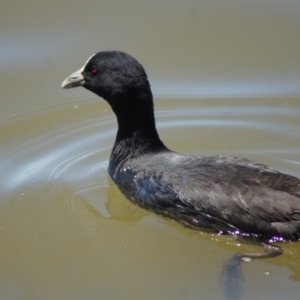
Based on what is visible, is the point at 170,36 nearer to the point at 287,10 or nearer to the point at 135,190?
the point at 287,10

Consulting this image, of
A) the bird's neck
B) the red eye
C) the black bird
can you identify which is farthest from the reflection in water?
the red eye

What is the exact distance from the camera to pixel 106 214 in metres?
6.84

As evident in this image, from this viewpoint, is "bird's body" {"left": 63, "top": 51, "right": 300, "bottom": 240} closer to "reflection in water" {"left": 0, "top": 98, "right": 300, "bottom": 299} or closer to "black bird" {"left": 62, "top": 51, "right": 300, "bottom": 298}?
"black bird" {"left": 62, "top": 51, "right": 300, "bottom": 298}

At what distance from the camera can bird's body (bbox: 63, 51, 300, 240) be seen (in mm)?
6090

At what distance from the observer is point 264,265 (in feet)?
20.0

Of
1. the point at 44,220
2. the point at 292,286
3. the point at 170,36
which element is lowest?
the point at 292,286

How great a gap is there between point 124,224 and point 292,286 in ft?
4.96

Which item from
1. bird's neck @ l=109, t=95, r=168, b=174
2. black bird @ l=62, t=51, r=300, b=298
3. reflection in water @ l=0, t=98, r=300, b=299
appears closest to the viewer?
reflection in water @ l=0, t=98, r=300, b=299

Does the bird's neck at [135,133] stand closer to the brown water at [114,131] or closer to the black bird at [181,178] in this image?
the black bird at [181,178]

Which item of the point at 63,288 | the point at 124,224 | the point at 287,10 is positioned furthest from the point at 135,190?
the point at 287,10

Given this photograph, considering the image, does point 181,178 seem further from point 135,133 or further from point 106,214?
point 135,133

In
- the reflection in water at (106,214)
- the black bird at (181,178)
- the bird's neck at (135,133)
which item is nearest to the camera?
the reflection in water at (106,214)

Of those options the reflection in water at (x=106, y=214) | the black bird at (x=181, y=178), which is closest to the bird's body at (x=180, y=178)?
the black bird at (x=181, y=178)

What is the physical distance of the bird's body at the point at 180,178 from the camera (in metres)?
6.09
